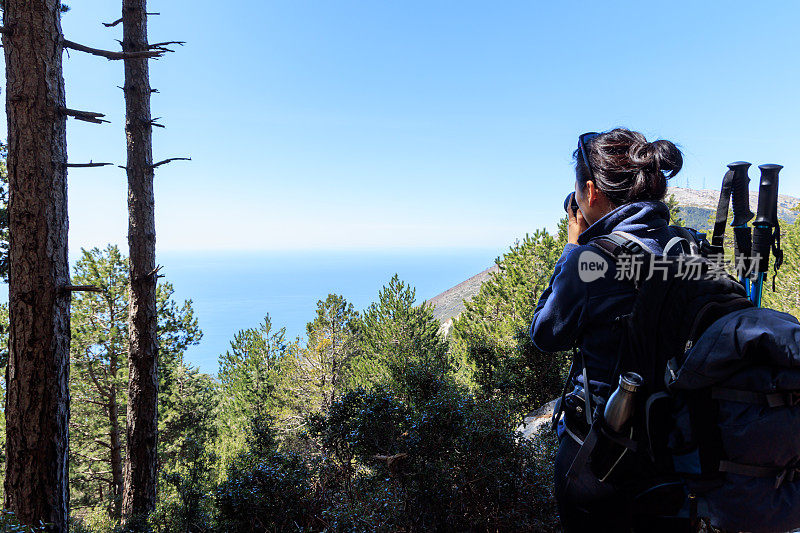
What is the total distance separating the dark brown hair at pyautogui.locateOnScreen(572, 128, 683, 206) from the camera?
5.30ft

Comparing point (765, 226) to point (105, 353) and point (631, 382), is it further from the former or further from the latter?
point (105, 353)

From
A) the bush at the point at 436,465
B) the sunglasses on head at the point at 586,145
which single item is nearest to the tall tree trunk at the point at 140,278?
the bush at the point at 436,465

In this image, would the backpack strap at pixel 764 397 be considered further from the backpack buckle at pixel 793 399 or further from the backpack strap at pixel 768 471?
the backpack strap at pixel 768 471

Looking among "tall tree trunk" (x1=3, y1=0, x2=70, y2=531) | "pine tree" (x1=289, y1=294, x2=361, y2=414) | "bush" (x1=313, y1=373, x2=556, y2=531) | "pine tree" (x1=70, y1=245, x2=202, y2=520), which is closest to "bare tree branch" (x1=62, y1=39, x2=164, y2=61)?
"tall tree trunk" (x1=3, y1=0, x2=70, y2=531)

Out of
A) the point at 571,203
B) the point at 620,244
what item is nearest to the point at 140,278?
the point at 571,203

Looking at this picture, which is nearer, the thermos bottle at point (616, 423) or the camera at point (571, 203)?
the thermos bottle at point (616, 423)

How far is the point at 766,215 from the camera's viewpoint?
2074 mm

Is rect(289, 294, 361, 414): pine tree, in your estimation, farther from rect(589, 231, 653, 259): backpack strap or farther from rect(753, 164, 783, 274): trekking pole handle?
rect(589, 231, 653, 259): backpack strap

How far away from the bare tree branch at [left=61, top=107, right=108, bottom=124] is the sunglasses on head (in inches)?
161

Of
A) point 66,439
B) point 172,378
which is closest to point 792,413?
point 66,439

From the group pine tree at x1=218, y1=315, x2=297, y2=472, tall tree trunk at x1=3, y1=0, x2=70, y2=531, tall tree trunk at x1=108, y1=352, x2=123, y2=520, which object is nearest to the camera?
tall tree trunk at x1=3, y1=0, x2=70, y2=531

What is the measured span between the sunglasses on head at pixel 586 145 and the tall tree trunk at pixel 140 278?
18.2 feet

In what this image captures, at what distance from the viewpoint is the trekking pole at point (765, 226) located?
2014mm

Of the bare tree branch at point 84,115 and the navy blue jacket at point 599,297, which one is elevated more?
the bare tree branch at point 84,115
